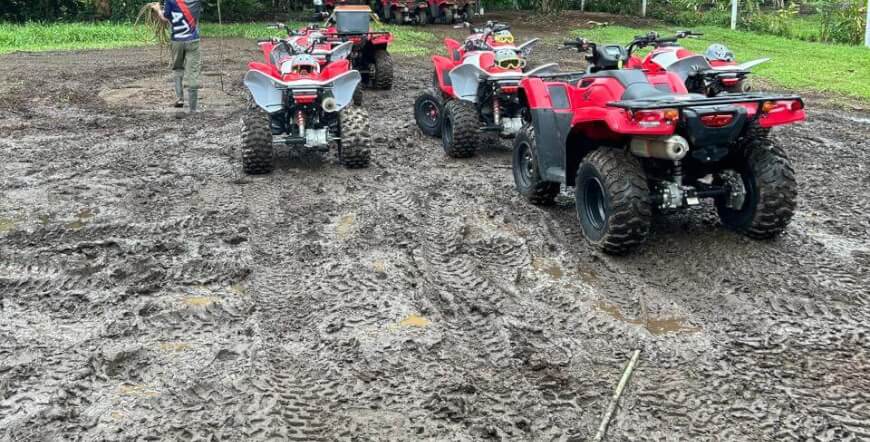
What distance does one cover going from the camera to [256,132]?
7.70 meters

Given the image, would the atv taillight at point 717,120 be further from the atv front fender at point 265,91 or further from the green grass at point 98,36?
the green grass at point 98,36

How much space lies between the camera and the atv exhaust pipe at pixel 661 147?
491 cm

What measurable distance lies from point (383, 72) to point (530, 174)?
7405 mm

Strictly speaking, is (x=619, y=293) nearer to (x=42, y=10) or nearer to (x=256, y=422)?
(x=256, y=422)

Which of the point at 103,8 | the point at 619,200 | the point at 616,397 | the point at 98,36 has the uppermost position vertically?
the point at 103,8

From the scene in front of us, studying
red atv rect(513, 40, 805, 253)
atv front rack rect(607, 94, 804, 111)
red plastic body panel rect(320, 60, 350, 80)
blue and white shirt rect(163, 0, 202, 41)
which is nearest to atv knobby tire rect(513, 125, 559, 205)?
red atv rect(513, 40, 805, 253)

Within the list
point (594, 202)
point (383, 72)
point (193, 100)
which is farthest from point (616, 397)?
point (383, 72)

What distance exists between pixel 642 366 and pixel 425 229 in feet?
8.34

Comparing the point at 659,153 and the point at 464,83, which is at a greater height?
the point at 464,83

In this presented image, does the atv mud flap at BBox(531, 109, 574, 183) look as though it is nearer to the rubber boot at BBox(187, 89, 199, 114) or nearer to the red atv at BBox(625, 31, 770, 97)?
the red atv at BBox(625, 31, 770, 97)

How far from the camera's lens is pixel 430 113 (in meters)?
9.83

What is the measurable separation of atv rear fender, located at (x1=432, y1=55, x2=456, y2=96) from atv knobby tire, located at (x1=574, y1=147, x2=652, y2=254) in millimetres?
3787

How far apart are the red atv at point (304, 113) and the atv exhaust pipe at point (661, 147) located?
3320 mm

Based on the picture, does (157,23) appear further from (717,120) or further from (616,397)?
(616,397)
